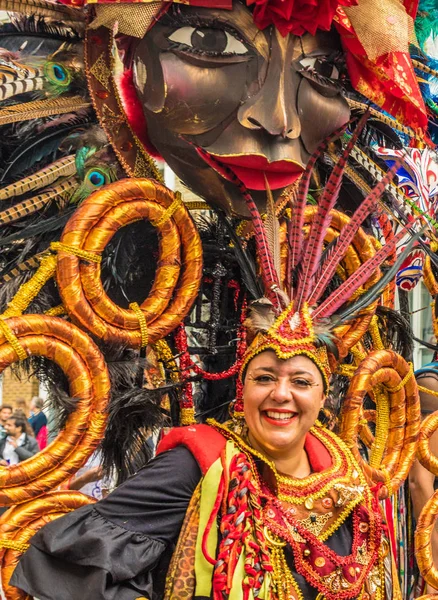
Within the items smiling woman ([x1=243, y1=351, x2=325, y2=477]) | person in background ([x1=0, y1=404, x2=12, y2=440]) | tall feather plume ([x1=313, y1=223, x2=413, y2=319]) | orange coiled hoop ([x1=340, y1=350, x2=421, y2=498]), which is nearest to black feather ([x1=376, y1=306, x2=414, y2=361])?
orange coiled hoop ([x1=340, y1=350, x2=421, y2=498])

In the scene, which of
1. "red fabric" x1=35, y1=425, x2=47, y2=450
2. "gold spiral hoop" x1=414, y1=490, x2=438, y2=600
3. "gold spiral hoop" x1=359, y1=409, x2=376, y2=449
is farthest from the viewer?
"red fabric" x1=35, y1=425, x2=47, y2=450

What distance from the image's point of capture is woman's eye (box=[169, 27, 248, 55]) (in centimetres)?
226

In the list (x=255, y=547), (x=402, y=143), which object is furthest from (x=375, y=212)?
(x=255, y=547)

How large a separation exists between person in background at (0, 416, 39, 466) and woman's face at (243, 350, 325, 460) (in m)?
2.89

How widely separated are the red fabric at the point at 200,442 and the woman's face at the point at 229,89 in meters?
0.70

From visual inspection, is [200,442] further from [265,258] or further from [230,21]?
[230,21]

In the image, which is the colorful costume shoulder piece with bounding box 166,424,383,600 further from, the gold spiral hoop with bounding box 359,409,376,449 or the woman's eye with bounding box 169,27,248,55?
the woman's eye with bounding box 169,27,248,55

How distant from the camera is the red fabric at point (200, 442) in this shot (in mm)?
1949

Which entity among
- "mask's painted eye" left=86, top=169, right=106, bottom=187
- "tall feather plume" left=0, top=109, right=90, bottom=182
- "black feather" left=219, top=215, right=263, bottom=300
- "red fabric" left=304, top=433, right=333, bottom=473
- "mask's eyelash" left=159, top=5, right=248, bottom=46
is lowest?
"red fabric" left=304, top=433, right=333, bottom=473

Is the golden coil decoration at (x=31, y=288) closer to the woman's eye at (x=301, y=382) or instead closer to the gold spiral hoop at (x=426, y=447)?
the woman's eye at (x=301, y=382)

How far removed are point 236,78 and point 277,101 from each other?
125mm

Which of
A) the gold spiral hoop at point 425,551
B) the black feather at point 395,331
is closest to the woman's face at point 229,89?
the black feather at point 395,331

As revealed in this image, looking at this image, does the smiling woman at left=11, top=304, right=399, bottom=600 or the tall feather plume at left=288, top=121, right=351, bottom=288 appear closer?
the smiling woman at left=11, top=304, right=399, bottom=600

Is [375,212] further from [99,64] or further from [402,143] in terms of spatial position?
[99,64]
